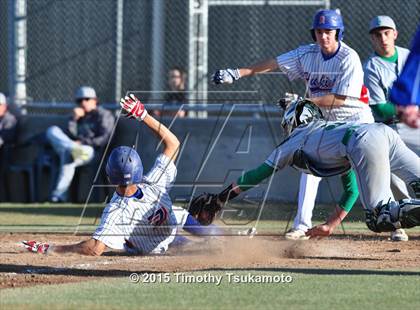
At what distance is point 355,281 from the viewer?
7.28 metres

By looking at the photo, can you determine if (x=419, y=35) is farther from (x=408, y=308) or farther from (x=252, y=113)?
(x=252, y=113)

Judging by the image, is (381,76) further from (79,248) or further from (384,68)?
(79,248)

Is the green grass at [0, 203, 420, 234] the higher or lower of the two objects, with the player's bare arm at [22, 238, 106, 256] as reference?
lower

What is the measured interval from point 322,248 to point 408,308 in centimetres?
337

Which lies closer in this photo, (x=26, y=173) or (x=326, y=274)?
(x=326, y=274)

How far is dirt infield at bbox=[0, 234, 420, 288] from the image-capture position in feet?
26.5

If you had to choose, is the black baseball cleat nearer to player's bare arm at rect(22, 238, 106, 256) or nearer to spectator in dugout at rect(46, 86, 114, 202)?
player's bare arm at rect(22, 238, 106, 256)

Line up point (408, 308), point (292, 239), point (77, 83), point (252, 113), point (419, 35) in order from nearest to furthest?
point (408, 308) < point (419, 35) < point (292, 239) < point (252, 113) < point (77, 83)

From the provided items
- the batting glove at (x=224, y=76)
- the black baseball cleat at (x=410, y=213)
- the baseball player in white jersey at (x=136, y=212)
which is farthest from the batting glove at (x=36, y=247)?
the black baseball cleat at (x=410, y=213)

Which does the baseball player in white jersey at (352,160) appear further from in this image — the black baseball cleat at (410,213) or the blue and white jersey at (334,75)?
the blue and white jersey at (334,75)

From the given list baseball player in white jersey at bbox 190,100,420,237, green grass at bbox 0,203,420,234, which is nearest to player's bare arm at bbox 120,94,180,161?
baseball player in white jersey at bbox 190,100,420,237

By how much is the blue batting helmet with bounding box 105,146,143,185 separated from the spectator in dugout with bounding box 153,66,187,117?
6.18 meters

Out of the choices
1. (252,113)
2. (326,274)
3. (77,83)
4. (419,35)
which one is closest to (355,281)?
(326,274)

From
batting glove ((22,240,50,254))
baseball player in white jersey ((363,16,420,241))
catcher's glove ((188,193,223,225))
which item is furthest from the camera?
A: baseball player in white jersey ((363,16,420,241))
